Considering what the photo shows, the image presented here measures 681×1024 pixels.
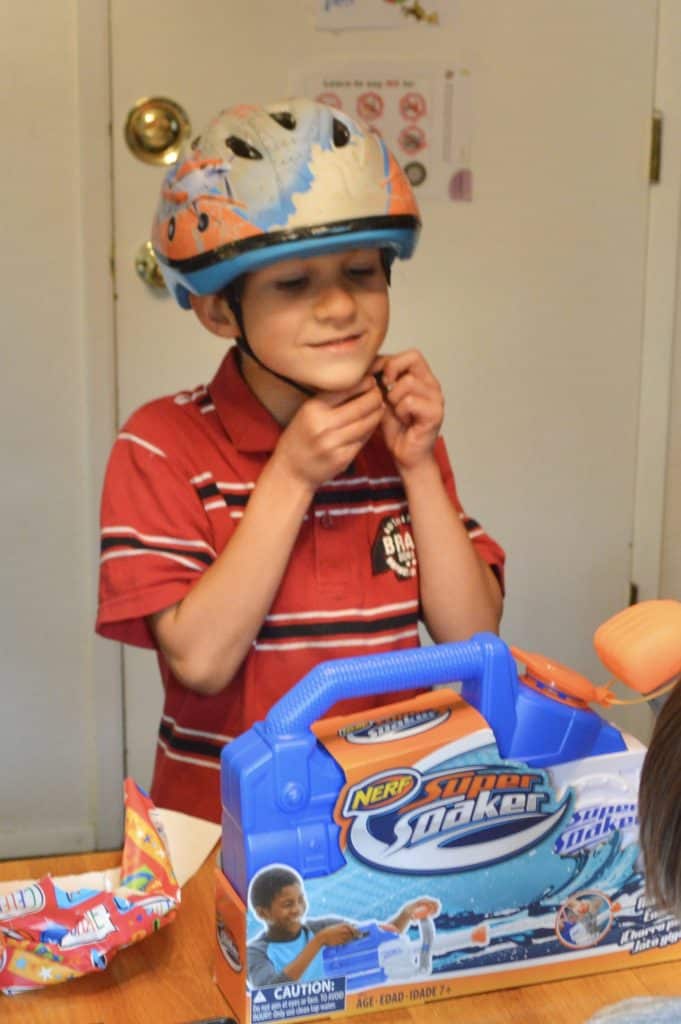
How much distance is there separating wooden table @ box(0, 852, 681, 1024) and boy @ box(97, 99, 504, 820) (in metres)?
0.28

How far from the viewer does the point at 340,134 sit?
3.48 feet

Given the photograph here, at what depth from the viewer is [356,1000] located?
828 millimetres

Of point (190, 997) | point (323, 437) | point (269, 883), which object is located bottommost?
point (190, 997)

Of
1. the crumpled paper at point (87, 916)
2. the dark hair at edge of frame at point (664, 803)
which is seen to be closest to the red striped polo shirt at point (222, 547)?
the crumpled paper at point (87, 916)

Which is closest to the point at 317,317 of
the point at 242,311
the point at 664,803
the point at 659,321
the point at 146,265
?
the point at 242,311

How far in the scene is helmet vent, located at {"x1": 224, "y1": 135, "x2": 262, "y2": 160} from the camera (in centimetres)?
104

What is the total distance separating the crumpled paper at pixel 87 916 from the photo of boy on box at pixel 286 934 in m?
0.12

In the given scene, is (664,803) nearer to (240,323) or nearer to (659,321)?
(240,323)

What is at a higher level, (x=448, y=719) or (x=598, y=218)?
(x=598, y=218)

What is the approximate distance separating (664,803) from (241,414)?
2.23 ft

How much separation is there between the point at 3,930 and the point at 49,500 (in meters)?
1.44

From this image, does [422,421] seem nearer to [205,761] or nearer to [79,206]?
[205,761]

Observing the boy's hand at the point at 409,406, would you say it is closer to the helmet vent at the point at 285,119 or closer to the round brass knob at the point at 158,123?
the helmet vent at the point at 285,119

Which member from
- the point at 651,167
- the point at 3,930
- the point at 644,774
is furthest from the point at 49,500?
the point at 644,774
